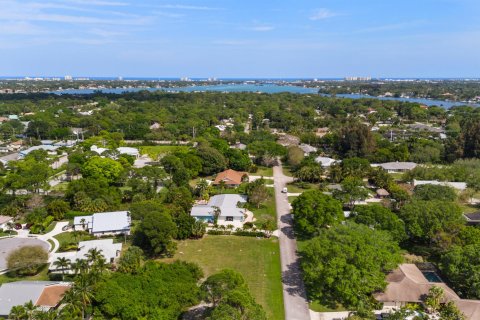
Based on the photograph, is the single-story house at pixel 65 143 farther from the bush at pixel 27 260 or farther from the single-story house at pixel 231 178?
the bush at pixel 27 260

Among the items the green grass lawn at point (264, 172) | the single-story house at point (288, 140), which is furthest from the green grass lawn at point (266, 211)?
the single-story house at point (288, 140)

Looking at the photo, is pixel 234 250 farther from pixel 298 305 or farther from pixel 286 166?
pixel 286 166

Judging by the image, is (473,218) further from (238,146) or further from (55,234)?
(238,146)

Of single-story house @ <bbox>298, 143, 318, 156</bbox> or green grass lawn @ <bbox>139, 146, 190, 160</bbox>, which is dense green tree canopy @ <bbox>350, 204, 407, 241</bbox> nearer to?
single-story house @ <bbox>298, 143, 318, 156</bbox>

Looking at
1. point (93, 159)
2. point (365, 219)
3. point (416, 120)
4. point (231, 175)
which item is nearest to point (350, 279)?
point (365, 219)

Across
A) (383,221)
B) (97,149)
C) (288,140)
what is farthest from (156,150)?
(383,221)
